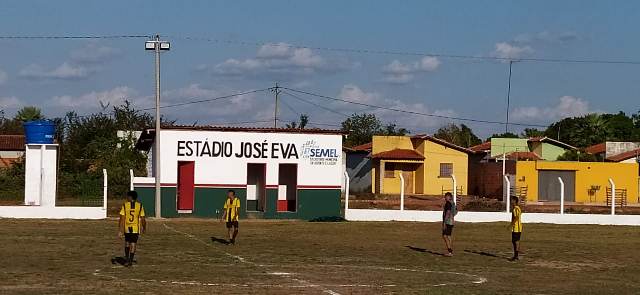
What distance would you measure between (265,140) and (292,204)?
383 centimetres

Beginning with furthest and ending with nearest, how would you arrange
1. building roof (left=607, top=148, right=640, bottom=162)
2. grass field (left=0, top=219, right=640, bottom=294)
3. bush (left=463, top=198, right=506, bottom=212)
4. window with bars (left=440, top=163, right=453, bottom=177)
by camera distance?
window with bars (left=440, top=163, right=453, bottom=177) < building roof (left=607, top=148, right=640, bottom=162) < bush (left=463, top=198, right=506, bottom=212) < grass field (left=0, top=219, right=640, bottom=294)

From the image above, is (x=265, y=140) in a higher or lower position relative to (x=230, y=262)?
higher

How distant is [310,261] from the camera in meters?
24.4

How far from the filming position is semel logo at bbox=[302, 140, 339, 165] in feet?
145

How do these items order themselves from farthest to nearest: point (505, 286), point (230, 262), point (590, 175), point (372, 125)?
point (372, 125)
point (590, 175)
point (230, 262)
point (505, 286)

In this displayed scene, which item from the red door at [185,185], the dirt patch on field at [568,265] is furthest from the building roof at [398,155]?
the dirt patch on field at [568,265]

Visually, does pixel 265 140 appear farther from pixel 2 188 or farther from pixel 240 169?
pixel 2 188

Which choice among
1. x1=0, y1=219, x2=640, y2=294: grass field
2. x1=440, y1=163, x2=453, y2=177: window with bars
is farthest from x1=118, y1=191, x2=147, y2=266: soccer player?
x1=440, y1=163, x2=453, y2=177: window with bars

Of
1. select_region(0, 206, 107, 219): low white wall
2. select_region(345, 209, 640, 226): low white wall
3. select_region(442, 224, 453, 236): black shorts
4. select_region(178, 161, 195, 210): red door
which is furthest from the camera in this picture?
select_region(178, 161, 195, 210): red door

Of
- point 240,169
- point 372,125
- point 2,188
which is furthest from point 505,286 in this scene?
point 372,125

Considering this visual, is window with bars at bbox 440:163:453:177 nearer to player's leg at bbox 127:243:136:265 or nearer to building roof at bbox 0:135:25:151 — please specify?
building roof at bbox 0:135:25:151

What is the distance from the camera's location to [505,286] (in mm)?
19953

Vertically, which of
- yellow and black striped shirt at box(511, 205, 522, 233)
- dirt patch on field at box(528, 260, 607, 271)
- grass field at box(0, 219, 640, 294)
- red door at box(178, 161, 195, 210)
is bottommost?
dirt patch on field at box(528, 260, 607, 271)

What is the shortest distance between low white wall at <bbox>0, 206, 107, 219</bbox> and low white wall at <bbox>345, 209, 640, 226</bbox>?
35.1 ft
